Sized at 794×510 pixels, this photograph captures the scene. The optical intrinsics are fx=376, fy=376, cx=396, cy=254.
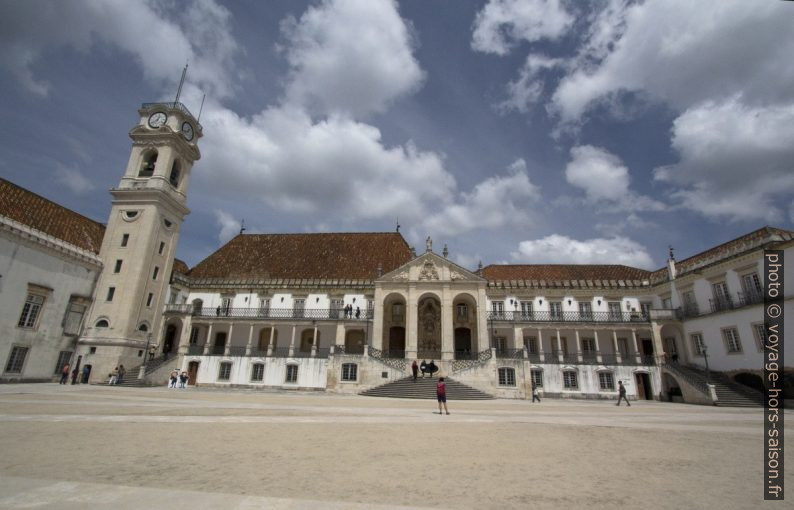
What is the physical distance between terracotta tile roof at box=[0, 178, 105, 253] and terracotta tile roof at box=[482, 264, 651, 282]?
32.5m

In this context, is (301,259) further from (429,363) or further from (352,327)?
(429,363)

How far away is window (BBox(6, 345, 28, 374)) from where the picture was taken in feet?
71.4

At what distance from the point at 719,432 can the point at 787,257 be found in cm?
1750

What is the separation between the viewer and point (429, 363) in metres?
24.8

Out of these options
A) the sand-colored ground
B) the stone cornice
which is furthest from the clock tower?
the sand-colored ground

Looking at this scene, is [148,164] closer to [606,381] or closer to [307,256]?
[307,256]

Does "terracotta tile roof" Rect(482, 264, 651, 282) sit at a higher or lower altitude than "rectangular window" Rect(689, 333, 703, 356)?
higher

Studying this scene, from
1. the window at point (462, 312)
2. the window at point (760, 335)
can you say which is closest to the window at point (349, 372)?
the window at point (462, 312)

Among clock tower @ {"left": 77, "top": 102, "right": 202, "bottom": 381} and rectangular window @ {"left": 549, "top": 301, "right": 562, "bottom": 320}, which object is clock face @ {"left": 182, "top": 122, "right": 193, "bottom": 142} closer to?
clock tower @ {"left": 77, "top": 102, "right": 202, "bottom": 381}

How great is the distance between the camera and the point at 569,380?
2677 cm

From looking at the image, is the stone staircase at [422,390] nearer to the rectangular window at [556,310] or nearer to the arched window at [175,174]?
the rectangular window at [556,310]

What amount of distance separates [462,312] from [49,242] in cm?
2911

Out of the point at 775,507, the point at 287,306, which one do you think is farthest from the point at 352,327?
the point at 775,507

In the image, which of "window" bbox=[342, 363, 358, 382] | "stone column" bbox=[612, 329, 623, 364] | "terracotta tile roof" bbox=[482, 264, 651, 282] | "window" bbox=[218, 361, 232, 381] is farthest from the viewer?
"terracotta tile roof" bbox=[482, 264, 651, 282]
